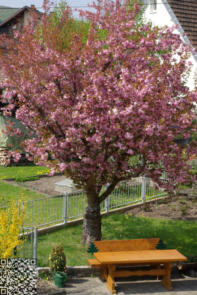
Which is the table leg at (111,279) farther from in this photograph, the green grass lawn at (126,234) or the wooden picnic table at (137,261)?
the green grass lawn at (126,234)

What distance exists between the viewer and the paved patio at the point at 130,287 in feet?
30.9

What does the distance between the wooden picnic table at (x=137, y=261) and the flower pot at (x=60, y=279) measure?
855mm

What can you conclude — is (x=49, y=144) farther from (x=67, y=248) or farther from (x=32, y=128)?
(x=67, y=248)

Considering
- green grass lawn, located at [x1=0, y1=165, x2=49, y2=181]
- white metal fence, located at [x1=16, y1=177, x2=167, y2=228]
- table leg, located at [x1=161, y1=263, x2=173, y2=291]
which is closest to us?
table leg, located at [x1=161, y1=263, x2=173, y2=291]

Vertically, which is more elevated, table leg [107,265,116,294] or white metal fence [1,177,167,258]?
white metal fence [1,177,167,258]

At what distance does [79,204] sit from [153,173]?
4251 mm

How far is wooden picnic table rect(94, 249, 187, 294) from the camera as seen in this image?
947 cm

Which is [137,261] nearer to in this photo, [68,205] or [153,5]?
[68,205]

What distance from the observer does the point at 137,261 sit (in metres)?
9.48

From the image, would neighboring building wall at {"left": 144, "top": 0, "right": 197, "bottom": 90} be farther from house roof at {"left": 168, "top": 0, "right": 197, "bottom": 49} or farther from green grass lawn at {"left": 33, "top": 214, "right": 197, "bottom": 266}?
green grass lawn at {"left": 33, "top": 214, "right": 197, "bottom": 266}

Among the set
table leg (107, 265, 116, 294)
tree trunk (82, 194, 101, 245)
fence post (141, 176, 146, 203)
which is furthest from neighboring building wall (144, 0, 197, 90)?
table leg (107, 265, 116, 294)

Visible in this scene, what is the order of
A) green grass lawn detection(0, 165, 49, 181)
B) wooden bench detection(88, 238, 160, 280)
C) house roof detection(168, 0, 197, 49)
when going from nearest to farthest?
wooden bench detection(88, 238, 160, 280) < green grass lawn detection(0, 165, 49, 181) < house roof detection(168, 0, 197, 49)

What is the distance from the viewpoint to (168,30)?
11.0m

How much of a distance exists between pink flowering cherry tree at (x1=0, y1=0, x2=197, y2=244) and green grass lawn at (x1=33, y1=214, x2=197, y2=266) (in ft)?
6.04
